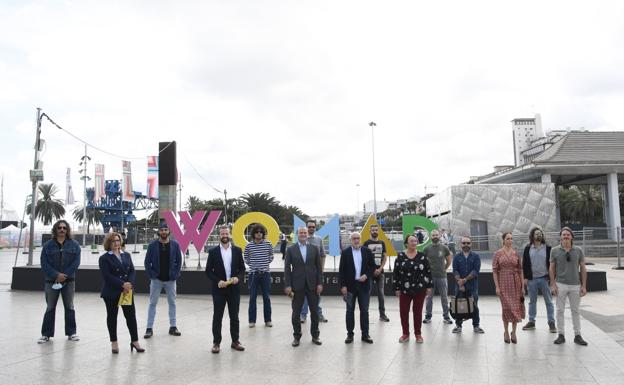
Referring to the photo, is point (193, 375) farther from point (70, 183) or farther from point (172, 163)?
point (70, 183)

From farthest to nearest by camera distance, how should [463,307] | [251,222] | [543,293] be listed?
[251,222]
[543,293]
[463,307]

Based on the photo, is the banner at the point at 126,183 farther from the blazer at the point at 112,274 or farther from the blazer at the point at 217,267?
the blazer at the point at 217,267

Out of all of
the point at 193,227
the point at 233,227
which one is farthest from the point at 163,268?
the point at 193,227

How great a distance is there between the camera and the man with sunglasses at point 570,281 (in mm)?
6344

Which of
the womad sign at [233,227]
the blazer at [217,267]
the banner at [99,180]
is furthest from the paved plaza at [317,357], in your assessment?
the banner at [99,180]

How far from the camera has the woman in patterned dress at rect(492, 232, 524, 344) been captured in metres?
6.45

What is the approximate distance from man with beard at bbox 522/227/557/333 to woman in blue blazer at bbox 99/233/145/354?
5998 millimetres

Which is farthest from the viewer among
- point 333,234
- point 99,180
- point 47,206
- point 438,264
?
point 47,206

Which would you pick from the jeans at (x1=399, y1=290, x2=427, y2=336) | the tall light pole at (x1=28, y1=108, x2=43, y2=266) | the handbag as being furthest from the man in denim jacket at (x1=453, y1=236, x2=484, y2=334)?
the tall light pole at (x1=28, y1=108, x2=43, y2=266)

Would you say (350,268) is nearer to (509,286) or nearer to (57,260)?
(509,286)

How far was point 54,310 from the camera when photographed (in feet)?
22.2

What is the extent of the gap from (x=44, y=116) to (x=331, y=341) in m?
12.6

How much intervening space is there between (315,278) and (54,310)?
12.8ft

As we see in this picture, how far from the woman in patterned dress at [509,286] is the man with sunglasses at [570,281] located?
1.64 feet
